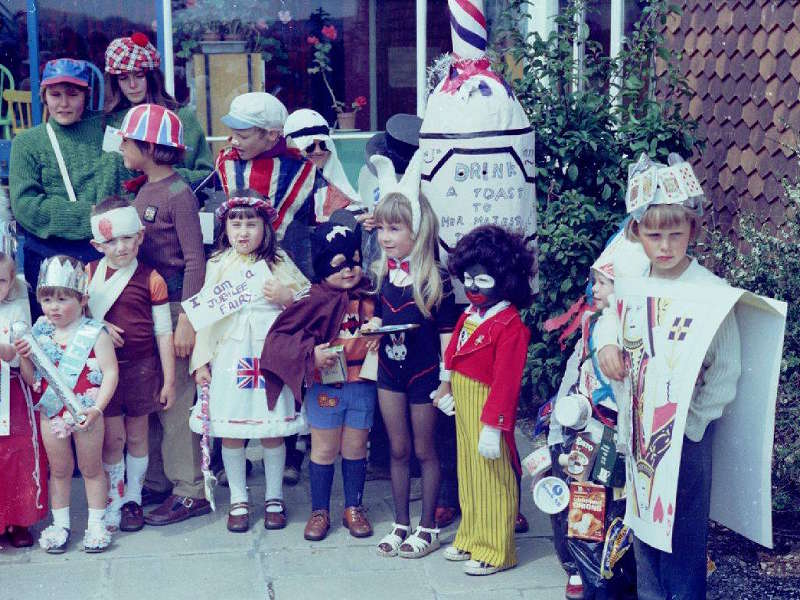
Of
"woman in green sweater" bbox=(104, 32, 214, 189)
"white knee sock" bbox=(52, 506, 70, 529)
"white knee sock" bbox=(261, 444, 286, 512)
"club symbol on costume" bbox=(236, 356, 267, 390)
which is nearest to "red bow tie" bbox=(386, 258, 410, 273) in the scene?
"club symbol on costume" bbox=(236, 356, 267, 390)

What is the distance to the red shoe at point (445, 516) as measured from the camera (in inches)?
197

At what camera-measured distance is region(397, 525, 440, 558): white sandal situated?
15.3 ft

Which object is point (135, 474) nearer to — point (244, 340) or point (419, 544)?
point (244, 340)

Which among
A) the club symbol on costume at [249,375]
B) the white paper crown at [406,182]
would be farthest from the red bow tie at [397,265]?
the club symbol on costume at [249,375]

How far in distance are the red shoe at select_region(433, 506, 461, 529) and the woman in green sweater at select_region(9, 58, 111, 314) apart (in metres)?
2.04

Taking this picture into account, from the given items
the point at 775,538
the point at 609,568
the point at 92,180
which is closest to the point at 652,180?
the point at 609,568

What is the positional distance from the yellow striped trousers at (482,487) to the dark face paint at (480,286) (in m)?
0.32

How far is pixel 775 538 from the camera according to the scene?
471 cm

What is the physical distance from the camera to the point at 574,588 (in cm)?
429

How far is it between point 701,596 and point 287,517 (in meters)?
2.01

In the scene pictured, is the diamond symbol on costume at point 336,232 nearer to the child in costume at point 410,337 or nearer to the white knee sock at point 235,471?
the child in costume at point 410,337

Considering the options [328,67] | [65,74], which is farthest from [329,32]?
[65,74]

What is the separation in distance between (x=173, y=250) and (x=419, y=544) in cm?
168

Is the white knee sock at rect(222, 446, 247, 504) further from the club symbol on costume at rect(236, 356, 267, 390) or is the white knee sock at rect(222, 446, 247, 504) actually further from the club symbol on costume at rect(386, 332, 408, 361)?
the club symbol on costume at rect(386, 332, 408, 361)
